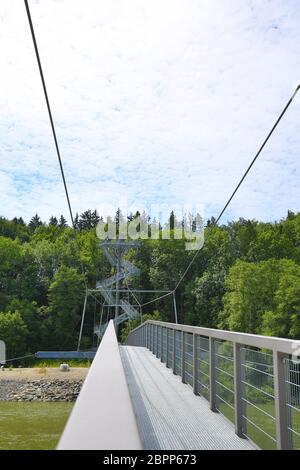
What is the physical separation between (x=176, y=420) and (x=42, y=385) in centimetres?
2431

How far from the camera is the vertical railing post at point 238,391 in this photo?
3588mm

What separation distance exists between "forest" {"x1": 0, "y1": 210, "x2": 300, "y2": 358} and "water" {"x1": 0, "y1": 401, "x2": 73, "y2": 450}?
16.6 metres

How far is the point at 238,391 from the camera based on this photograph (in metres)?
3.63

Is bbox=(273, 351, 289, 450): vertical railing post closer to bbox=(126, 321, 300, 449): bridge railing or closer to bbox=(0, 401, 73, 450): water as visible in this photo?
bbox=(126, 321, 300, 449): bridge railing

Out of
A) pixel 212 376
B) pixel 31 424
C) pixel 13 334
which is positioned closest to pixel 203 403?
pixel 212 376

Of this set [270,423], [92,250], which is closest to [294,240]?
[92,250]

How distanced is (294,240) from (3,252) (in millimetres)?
31594

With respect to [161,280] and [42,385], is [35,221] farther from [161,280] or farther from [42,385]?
[42,385]

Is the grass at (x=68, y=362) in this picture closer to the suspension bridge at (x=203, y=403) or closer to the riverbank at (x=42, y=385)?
the riverbank at (x=42, y=385)

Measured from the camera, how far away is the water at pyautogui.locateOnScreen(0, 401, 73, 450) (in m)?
16.2

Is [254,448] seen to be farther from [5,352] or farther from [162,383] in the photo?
[5,352]

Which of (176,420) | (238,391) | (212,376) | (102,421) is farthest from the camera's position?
(212,376)

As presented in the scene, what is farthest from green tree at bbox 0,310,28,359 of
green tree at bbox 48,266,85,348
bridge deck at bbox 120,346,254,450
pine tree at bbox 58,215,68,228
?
pine tree at bbox 58,215,68,228

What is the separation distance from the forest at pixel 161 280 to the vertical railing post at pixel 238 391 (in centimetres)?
3184
